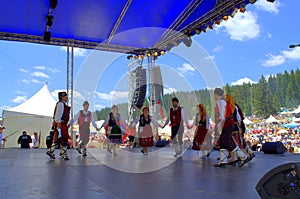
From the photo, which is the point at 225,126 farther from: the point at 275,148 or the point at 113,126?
the point at 275,148

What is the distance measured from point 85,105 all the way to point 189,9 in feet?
18.3

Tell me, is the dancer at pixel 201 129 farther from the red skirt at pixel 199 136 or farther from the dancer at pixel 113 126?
the dancer at pixel 113 126

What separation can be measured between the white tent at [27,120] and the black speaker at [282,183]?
48.9 ft

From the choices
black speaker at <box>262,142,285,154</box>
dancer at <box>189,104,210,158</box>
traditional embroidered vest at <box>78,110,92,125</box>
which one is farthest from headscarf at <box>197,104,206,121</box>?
traditional embroidered vest at <box>78,110,92,125</box>

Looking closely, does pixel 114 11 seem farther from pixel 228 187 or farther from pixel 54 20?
pixel 228 187

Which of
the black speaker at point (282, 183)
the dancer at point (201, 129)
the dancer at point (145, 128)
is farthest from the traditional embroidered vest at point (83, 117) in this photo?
the black speaker at point (282, 183)

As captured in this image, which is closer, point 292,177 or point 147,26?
point 292,177

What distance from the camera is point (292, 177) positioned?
2000 millimetres

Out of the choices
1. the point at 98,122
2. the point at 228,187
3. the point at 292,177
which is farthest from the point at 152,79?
the point at 292,177

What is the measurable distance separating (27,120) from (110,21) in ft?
24.7

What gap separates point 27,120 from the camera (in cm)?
1541

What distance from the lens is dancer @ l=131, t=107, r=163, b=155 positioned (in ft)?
26.9

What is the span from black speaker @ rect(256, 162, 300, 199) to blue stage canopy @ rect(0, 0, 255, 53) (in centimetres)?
793

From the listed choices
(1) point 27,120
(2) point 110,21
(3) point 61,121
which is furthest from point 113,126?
(1) point 27,120
